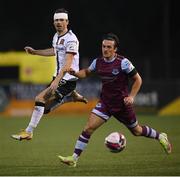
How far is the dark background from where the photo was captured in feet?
153

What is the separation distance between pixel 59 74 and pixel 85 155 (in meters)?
2.13

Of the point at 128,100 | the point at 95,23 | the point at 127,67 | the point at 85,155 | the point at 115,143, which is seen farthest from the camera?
the point at 95,23

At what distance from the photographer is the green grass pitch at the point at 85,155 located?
508 inches

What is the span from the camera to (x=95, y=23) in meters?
48.0

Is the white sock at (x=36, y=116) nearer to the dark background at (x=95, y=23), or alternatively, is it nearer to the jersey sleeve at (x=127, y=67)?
the jersey sleeve at (x=127, y=67)

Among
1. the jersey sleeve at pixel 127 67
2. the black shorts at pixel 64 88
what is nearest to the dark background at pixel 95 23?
the black shorts at pixel 64 88

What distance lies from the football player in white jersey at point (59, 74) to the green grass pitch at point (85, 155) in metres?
0.82

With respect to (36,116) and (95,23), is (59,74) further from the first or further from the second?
(95,23)

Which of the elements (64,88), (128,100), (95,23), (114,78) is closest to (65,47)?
(64,88)

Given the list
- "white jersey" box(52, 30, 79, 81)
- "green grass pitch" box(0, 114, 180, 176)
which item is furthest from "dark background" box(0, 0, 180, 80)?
"white jersey" box(52, 30, 79, 81)

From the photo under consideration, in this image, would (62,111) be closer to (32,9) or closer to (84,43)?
(84,43)

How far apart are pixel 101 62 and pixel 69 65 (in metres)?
1.06

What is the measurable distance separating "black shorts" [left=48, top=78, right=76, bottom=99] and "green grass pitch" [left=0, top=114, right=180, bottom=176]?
47.3 inches

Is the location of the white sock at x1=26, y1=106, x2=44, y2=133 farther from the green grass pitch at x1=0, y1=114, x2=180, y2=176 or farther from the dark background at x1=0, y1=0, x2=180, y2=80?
the dark background at x1=0, y1=0, x2=180, y2=80
